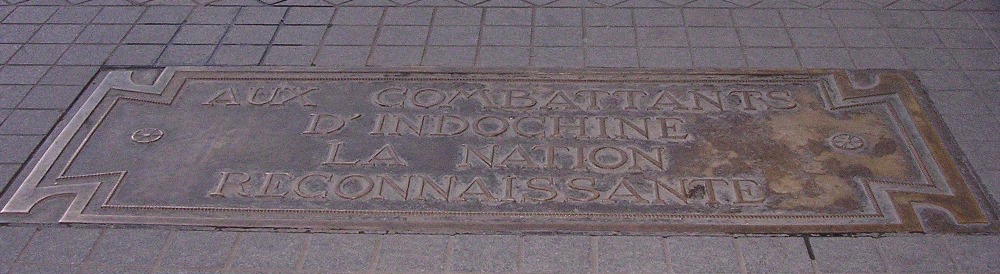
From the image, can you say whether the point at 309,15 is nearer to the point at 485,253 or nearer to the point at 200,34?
the point at 200,34

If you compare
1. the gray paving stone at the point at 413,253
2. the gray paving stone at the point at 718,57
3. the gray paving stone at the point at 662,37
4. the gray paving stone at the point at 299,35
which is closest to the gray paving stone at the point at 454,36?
the gray paving stone at the point at 299,35

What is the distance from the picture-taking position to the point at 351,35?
4.22 metres

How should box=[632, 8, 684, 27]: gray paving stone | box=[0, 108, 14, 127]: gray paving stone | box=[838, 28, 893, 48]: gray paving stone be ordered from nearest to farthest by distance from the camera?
1. box=[0, 108, 14, 127]: gray paving stone
2. box=[838, 28, 893, 48]: gray paving stone
3. box=[632, 8, 684, 27]: gray paving stone

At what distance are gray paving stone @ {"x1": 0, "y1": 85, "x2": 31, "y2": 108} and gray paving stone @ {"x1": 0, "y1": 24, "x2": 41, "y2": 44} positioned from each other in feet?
1.56

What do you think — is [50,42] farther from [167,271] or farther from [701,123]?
[701,123]

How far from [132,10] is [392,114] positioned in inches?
71.7

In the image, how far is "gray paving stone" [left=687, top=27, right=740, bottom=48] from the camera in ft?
13.4

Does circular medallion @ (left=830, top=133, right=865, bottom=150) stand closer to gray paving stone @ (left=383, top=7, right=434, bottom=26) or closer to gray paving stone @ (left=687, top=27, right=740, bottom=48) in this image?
gray paving stone @ (left=687, top=27, right=740, bottom=48)

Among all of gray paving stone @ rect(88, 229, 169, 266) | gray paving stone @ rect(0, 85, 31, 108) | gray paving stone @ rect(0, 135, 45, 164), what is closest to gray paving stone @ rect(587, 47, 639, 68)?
gray paving stone @ rect(88, 229, 169, 266)

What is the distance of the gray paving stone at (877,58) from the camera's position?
3.89m

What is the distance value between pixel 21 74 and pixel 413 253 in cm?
229

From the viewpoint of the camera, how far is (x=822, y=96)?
3676 mm

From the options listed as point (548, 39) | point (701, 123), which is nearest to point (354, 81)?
point (548, 39)

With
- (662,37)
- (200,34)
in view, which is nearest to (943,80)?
(662,37)
